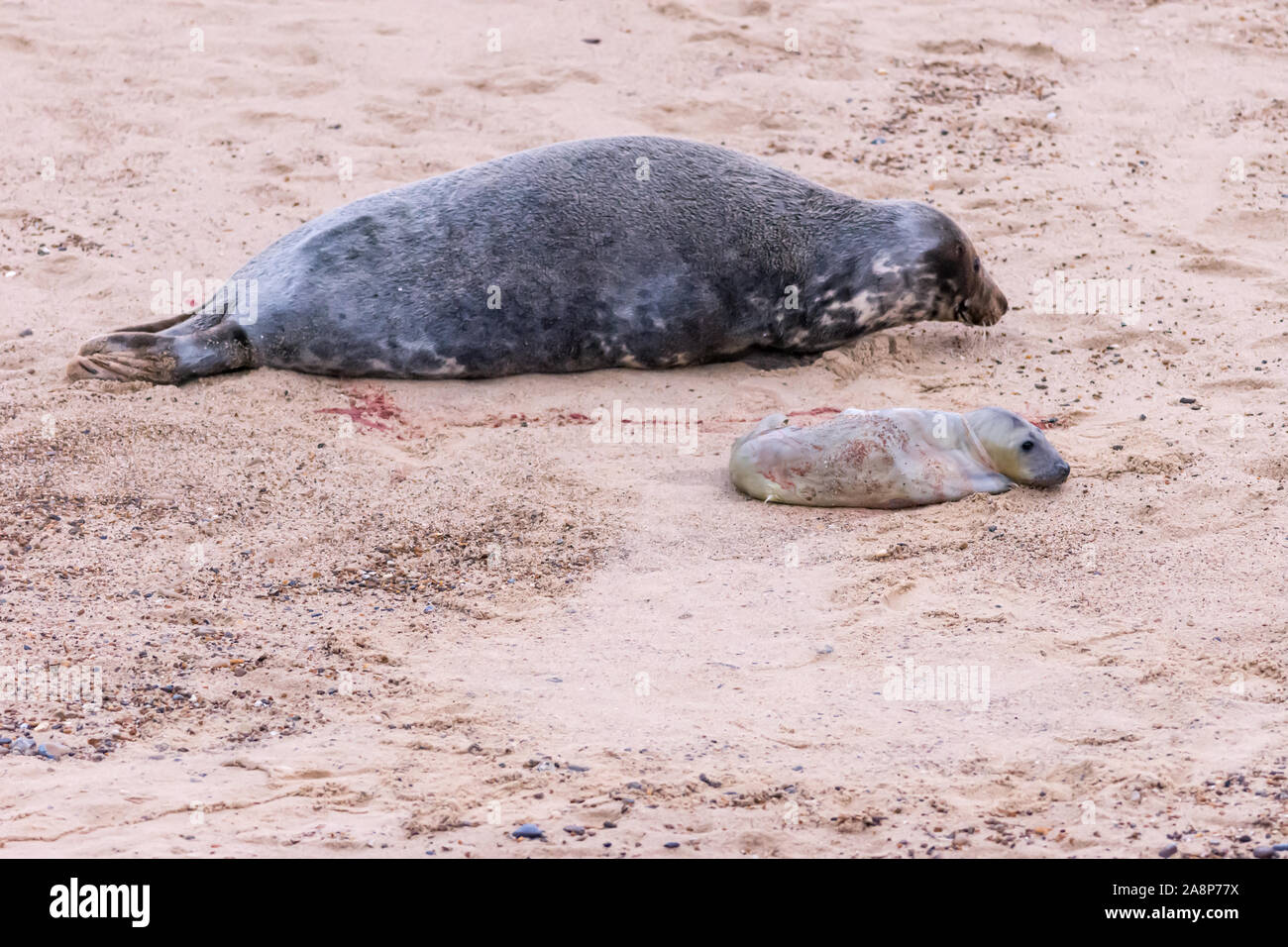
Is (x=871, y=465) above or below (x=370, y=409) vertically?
above

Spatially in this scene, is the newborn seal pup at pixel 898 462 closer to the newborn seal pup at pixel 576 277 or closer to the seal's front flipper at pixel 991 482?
the seal's front flipper at pixel 991 482

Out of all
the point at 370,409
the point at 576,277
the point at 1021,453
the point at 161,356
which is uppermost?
the point at 576,277

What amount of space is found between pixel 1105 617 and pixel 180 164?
16.4 ft

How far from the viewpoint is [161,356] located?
518cm

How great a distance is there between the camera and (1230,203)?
657 centimetres

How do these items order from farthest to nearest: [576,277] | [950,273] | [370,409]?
[950,273] < [576,277] < [370,409]

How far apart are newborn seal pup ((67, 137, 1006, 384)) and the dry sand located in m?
0.14

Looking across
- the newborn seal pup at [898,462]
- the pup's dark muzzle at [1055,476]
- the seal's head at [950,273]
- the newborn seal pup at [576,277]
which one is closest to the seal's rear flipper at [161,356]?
the newborn seal pup at [576,277]

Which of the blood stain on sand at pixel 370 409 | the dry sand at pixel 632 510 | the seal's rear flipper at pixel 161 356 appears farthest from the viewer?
the seal's rear flipper at pixel 161 356

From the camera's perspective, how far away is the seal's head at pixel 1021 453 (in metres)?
4.31

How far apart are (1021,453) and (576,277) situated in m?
1.84

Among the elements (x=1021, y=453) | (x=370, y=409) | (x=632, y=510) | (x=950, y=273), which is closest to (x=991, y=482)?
(x=1021, y=453)

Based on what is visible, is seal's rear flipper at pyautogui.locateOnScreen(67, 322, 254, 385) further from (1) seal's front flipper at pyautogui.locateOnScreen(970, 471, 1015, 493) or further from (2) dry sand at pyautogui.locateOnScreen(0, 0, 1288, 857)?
(1) seal's front flipper at pyautogui.locateOnScreen(970, 471, 1015, 493)

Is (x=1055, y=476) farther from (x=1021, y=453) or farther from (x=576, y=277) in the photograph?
(x=576, y=277)
